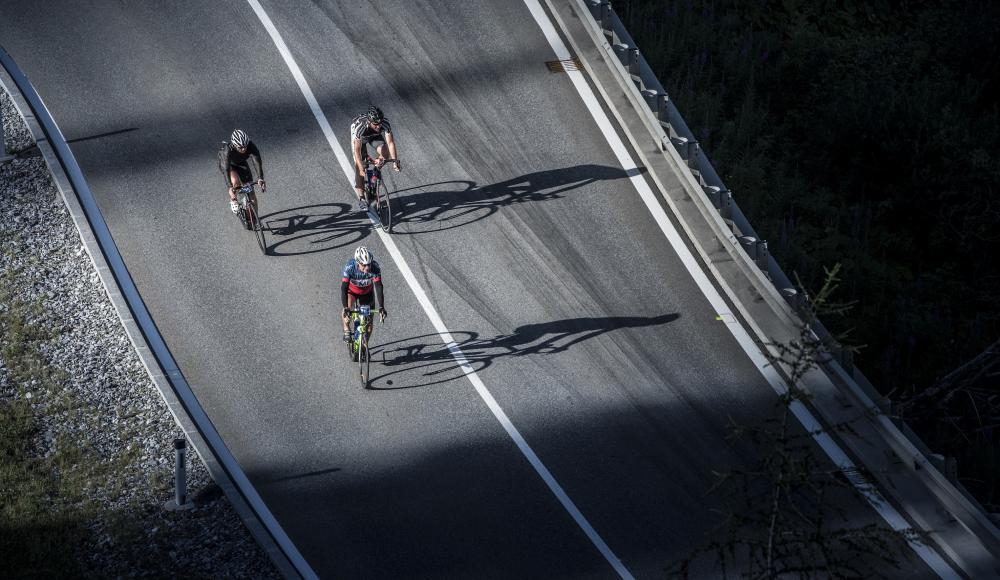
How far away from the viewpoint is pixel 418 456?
46.3 ft

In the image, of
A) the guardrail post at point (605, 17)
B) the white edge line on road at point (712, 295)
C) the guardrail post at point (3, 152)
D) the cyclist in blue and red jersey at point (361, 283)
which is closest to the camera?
the white edge line on road at point (712, 295)

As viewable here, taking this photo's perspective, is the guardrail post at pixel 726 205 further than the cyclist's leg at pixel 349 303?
Yes

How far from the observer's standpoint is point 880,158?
2259 centimetres

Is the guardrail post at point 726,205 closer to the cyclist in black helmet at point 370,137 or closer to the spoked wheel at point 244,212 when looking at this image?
the cyclist in black helmet at point 370,137

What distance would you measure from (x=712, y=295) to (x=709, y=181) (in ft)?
6.25

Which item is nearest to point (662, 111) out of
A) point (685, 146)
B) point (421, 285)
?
point (685, 146)

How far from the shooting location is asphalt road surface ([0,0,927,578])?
1350 cm

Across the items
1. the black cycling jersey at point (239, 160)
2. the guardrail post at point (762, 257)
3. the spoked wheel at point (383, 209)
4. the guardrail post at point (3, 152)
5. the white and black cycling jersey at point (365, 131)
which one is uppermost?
the guardrail post at point (3, 152)

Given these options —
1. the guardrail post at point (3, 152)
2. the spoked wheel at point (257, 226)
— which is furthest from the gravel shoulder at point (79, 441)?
the spoked wheel at point (257, 226)

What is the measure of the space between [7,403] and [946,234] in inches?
683

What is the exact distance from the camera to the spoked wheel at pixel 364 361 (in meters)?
14.7

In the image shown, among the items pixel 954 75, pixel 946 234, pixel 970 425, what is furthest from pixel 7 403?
pixel 954 75

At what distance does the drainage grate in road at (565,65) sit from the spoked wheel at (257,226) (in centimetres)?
644

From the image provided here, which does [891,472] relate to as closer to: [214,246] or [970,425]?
[970,425]
